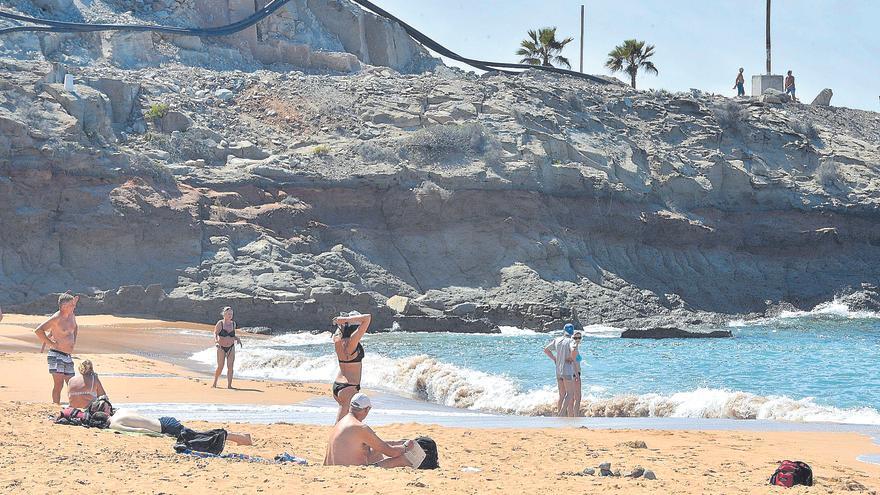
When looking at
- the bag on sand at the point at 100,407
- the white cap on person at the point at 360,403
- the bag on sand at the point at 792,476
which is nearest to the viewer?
the bag on sand at the point at 792,476

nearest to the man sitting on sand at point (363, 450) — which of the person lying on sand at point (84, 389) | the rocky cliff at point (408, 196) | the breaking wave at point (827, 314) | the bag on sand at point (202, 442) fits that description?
the bag on sand at point (202, 442)

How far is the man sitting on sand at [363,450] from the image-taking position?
9.18 metres

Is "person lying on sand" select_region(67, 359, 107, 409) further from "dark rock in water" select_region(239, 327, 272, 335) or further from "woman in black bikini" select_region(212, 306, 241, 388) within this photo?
"dark rock in water" select_region(239, 327, 272, 335)

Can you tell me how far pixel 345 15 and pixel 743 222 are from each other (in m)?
20.7

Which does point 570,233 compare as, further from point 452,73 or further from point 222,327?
point 222,327

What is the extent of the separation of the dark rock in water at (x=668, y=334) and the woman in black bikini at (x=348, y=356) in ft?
71.7

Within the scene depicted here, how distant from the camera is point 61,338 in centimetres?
1348

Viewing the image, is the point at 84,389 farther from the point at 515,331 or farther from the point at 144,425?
the point at 515,331

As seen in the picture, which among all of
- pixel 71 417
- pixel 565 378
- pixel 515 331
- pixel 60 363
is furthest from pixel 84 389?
pixel 515 331

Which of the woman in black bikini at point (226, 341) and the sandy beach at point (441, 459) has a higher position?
the woman in black bikini at point (226, 341)

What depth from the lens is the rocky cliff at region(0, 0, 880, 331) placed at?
35000 millimetres

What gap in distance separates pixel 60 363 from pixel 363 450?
18.2 ft

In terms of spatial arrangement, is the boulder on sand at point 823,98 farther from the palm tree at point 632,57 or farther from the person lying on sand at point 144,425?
the person lying on sand at point 144,425

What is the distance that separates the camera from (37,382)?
1599cm
